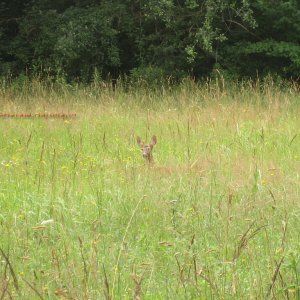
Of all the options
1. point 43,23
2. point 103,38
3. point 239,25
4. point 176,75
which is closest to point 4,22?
point 43,23

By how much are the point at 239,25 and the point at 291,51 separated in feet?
5.12

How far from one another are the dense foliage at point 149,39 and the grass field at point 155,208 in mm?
5360

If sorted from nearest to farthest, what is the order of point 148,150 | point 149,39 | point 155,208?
point 155,208, point 148,150, point 149,39

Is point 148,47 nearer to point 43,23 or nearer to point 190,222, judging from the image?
point 43,23

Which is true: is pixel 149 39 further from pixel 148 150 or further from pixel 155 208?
pixel 155 208

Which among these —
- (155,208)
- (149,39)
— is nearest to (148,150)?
(155,208)

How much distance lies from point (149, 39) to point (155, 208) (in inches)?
462

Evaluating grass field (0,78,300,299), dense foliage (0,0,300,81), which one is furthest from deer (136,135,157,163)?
dense foliage (0,0,300,81)

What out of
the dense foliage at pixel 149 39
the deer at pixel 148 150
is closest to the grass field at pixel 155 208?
the deer at pixel 148 150

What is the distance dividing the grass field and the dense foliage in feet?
17.6

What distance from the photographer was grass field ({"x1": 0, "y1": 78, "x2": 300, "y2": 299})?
3178 mm

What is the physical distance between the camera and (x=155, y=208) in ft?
15.4

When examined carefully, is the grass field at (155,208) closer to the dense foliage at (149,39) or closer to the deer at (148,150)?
the deer at (148,150)

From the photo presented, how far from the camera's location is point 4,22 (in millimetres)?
17547
